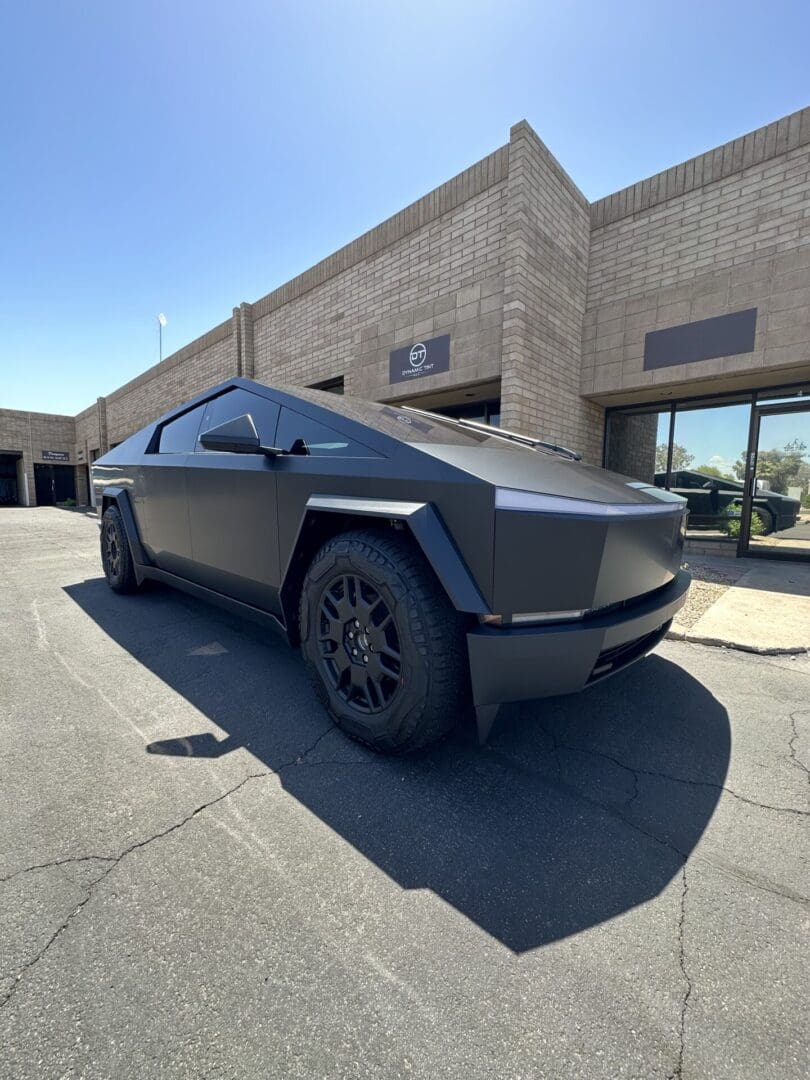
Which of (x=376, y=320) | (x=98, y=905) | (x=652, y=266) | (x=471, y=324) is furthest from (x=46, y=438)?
(x=98, y=905)

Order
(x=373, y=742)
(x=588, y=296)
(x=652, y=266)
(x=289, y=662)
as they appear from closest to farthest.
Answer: (x=373, y=742), (x=289, y=662), (x=652, y=266), (x=588, y=296)

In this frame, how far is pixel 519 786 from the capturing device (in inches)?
71.3

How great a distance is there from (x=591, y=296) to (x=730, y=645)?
21.1ft

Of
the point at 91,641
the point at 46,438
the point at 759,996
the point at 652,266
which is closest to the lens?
the point at 759,996

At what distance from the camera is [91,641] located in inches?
131

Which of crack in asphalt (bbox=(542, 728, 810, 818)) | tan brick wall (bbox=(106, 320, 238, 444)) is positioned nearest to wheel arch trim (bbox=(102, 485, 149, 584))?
crack in asphalt (bbox=(542, 728, 810, 818))

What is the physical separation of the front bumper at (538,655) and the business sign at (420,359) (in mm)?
6877

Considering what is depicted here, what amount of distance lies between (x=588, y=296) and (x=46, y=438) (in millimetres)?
36305

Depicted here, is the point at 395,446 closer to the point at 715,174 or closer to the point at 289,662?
the point at 289,662

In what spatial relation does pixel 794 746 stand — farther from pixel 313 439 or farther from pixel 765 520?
pixel 765 520

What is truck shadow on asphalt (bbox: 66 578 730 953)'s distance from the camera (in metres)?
1.37

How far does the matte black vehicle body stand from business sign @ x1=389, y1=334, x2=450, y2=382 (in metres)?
4.28

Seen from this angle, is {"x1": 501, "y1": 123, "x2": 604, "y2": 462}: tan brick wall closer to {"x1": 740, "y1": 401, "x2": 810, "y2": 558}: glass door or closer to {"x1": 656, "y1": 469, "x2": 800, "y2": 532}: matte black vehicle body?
{"x1": 656, "y1": 469, "x2": 800, "y2": 532}: matte black vehicle body

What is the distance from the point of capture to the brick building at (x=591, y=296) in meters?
6.24
